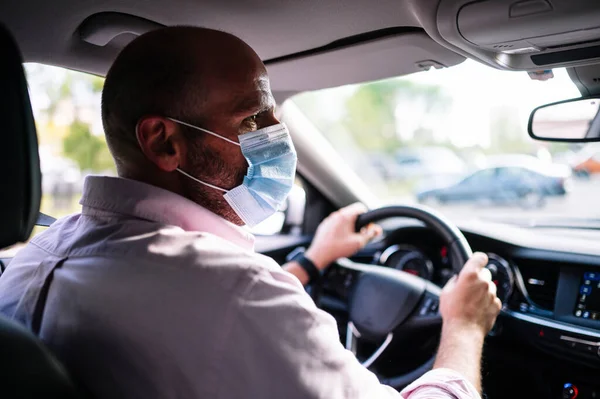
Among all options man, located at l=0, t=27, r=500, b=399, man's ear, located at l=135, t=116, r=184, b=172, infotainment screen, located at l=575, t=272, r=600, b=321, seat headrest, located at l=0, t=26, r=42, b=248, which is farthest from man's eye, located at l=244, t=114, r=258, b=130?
infotainment screen, located at l=575, t=272, r=600, b=321

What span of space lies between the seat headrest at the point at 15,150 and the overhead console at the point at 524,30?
123 cm

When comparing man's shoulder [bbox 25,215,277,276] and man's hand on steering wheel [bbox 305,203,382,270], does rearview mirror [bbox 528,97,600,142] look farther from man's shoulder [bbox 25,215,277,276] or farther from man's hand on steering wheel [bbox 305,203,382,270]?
man's shoulder [bbox 25,215,277,276]

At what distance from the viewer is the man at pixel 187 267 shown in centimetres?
128

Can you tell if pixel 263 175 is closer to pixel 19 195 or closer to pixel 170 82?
pixel 170 82

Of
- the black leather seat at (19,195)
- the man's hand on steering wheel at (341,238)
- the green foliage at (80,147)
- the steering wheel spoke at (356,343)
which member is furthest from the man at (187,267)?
the green foliage at (80,147)

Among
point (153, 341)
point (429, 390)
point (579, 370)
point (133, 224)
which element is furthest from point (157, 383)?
point (579, 370)

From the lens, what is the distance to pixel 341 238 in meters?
2.93

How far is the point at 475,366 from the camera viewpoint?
6.16 feet

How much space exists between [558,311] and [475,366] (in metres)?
0.89

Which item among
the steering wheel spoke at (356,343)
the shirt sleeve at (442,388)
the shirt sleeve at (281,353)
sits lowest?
the steering wheel spoke at (356,343)

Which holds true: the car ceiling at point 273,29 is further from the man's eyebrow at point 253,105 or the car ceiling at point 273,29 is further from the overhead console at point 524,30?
the man's eyebrow at point 253,105

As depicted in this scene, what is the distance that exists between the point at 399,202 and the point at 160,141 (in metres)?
1.38

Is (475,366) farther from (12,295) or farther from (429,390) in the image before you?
(12,295)

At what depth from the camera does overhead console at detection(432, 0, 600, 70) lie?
170cm
